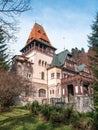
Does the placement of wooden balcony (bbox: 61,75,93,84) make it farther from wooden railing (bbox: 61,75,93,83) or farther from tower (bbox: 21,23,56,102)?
tower (bbox: 21,23,56,102)

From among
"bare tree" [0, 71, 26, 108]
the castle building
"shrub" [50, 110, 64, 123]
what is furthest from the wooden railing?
"shrub" [50, 110, 64, 123]

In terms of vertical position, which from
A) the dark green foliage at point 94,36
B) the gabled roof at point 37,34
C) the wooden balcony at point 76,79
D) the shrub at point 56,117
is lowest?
the shrub at point 56,117

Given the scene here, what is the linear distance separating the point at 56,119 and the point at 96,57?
16.1 m

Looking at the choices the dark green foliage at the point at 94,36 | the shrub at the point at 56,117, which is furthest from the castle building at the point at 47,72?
the shrub at the point at 56,117

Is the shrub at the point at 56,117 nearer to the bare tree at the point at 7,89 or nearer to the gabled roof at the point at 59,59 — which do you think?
the bare tree at the point at 7,89

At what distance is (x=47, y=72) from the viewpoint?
41.0 meters

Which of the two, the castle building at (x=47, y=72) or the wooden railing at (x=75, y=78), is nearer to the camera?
the wooden railing at (x=75, y=78)

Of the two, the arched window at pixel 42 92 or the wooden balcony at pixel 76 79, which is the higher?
the wooden balcony at pixel 76 79

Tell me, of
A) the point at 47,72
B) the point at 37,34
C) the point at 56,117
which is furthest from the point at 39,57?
the point at 56,117

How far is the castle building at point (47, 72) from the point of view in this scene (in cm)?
3590

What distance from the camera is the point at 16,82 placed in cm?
2334

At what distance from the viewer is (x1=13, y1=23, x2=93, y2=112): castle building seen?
35900 millimetres

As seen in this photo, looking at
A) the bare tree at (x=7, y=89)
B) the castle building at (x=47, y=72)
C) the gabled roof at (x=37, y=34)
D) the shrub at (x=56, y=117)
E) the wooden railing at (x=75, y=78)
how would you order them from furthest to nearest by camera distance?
the gabled roof at (x=37, y=34), the castle building at (x=47, y=72), the wooden railing at (x=75, y=78), the bare tree at (x=7, y=89), the shrub at (x=56, y=117)

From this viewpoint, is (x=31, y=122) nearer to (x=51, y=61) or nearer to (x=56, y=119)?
(x=56, y=119)
